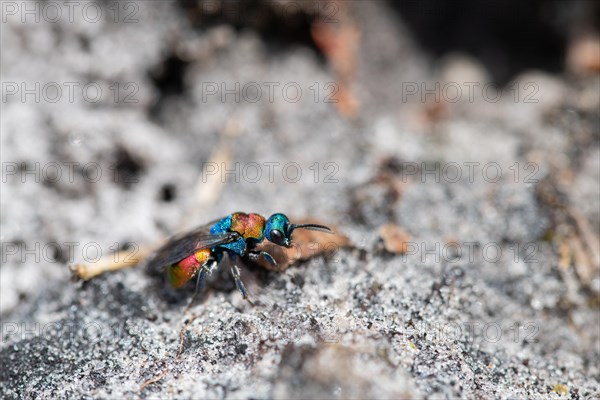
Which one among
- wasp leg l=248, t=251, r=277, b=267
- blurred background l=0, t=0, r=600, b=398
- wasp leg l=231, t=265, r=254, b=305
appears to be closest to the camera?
blurred background l=0, t=0, r=600, b=398

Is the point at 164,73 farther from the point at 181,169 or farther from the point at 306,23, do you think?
the point at 306,23

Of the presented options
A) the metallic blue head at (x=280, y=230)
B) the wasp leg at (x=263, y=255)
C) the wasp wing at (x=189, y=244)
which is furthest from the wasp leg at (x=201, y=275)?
the metallic blue head at (x=280, y=230)

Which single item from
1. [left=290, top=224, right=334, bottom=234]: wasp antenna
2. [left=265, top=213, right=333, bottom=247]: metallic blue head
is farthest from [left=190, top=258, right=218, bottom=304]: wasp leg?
[left=290, top=224, right=334, bottom=234]: wasp antenna

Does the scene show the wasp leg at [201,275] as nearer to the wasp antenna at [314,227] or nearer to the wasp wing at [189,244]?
the wasp wing at [189,244]

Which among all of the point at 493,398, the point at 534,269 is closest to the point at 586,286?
the point at 534,269

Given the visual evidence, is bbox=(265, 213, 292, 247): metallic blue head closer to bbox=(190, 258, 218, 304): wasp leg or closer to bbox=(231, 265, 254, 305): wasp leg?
bbox=(231, 265, 254, 305): wasp leg
